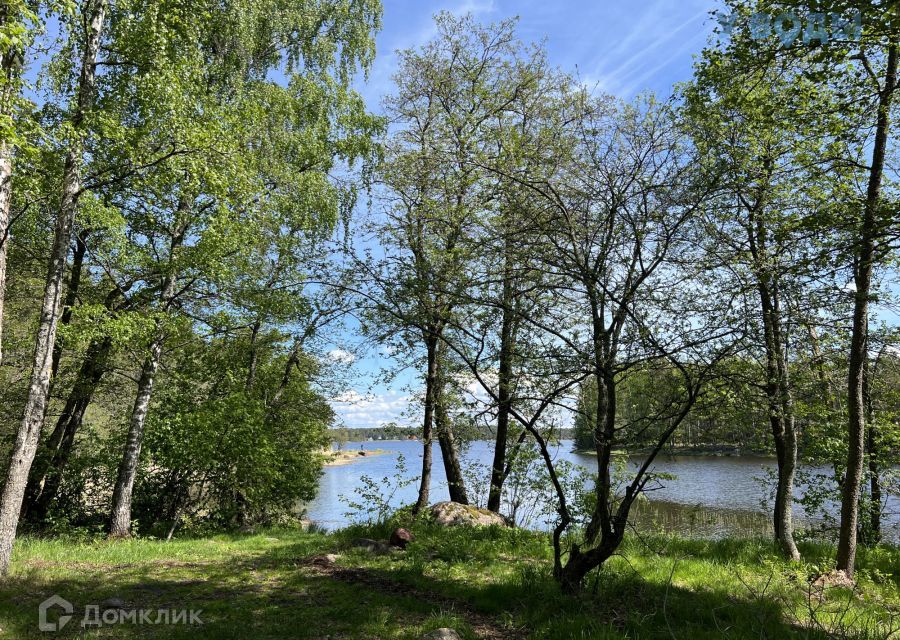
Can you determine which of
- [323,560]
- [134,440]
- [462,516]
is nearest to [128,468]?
[134,440]

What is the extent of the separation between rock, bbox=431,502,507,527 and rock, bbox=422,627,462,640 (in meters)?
4.35

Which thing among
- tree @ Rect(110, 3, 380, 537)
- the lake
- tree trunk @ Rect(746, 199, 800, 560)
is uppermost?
tree @ Rect(110, 3, 380, 537)

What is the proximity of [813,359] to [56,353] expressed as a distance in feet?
43.0

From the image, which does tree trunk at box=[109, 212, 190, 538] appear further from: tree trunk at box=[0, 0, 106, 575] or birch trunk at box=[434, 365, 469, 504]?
birch trunk at box=[434, 365, 469, 504]

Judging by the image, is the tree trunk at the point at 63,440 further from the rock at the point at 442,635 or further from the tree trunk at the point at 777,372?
the tree trunk at the point at 777,372

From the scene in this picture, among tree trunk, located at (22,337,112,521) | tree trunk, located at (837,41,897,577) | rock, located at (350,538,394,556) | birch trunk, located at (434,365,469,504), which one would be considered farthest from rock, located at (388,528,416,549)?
tree trunk, located at (22,337,112,521)

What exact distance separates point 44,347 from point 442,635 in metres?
6.12

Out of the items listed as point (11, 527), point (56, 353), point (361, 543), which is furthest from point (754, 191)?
point (56, 353)

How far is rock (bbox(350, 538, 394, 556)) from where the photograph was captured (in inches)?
300

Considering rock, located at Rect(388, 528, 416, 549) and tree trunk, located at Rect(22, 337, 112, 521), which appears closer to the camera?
rock, located at Rect(388, 528, 416, 549)

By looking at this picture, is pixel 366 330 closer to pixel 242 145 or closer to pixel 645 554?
pixel 645 554

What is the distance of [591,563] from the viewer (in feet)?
16.5

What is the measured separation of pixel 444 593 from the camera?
573cm

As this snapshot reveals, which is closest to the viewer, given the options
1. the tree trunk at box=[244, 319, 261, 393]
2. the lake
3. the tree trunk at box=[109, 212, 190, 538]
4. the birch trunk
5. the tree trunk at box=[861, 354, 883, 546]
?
the tree trunk at box=[861, 354, 883, 546]
